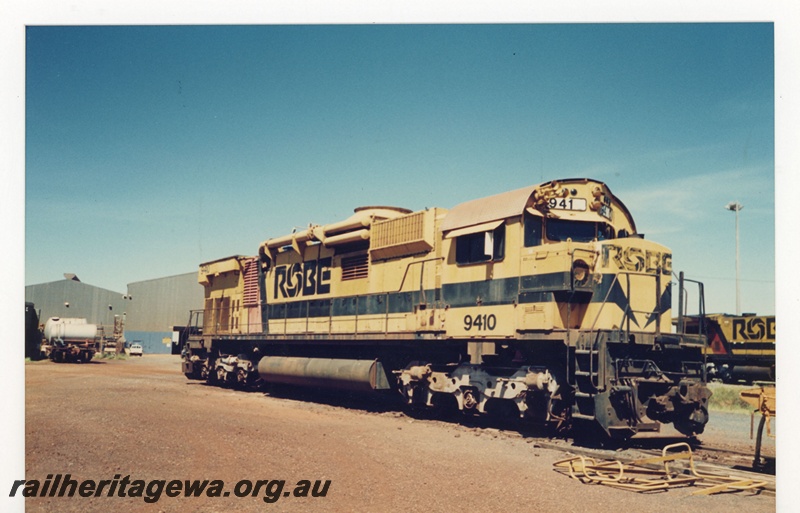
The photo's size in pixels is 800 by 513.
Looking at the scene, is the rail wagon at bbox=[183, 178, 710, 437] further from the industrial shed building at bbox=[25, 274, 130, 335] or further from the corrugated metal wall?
the corrugated metal wall

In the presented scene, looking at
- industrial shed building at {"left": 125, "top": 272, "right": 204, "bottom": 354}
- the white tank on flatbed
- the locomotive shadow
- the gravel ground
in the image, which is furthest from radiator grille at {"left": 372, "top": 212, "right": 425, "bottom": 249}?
industrial shed building at {"left": 125, "top": 272, "right": 204, "bottom": 354}

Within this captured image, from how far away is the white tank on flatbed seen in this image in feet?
98.0

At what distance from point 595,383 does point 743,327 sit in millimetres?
14378

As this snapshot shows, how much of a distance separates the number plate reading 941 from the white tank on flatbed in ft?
81.4

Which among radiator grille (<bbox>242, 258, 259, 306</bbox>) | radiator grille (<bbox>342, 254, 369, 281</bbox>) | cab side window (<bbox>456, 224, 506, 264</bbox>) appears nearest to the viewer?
cab side window (<bbox>456, 224, 506, 264</bbox>)

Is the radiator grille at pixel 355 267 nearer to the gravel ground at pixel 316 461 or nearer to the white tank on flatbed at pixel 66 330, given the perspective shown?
the gravel ground at pixel 316 461

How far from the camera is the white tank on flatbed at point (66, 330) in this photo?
29875 mm

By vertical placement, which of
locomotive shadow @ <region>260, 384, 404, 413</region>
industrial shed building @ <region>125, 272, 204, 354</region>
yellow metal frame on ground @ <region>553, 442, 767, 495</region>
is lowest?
locomotive shadow @ <region>260, 384, 404, 413</region>

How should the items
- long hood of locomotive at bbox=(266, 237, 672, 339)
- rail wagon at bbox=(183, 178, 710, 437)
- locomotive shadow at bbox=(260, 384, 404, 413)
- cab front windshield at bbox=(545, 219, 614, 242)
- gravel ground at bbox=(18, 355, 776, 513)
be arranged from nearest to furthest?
gravel ground at bbox=(18, 355, 776, 513) < rail wagon at bbox=(183, 178, 710, 437) < long hood of locomotive at bbox=(266, 237, 672, 339) < cab front windshield at bbox=(545, 219, 614, 242) < locomotive shadow at bbox=(260, 384, 404, 413)

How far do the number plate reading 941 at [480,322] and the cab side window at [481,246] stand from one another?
0.97 m

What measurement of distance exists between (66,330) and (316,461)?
1046 inches

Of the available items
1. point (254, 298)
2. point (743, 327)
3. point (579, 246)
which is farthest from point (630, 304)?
point (743, 327)

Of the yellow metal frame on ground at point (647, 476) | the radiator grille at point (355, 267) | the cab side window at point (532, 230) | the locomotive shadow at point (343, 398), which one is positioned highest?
the cab side window at point (532, 230)

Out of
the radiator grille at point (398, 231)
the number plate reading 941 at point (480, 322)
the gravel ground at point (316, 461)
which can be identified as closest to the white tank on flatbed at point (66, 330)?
the gravel ground at point (316, 461)
